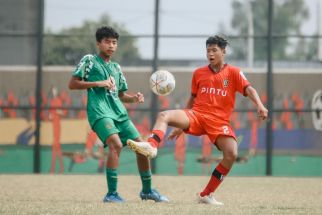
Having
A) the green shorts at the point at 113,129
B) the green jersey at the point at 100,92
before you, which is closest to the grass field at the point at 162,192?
the green shorts at the point at 113,129

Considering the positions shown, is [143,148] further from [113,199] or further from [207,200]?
[207,200]

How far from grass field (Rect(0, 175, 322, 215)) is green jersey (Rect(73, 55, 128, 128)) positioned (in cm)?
90

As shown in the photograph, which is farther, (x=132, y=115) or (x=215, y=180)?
(x=132, y=115)

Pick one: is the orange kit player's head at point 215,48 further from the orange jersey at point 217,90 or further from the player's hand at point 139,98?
the player's hand at point 139,98

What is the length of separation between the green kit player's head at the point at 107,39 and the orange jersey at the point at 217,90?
3.15 feet

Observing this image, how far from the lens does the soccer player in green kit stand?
29.2ft

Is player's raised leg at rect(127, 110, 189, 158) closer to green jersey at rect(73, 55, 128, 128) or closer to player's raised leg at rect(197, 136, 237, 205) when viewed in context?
player's raised leg at rect(197, 136, 237, 205)

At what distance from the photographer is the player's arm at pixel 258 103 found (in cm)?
870

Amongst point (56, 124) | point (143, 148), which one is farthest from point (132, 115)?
point (143, 148)

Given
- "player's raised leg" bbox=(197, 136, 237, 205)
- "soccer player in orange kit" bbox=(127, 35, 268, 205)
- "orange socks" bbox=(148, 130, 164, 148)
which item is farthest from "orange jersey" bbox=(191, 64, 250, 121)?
"orange socks" bbox=(148, 130, 164, 148)

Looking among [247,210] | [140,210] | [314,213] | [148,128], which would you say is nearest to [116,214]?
[140,210]

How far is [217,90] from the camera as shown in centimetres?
918

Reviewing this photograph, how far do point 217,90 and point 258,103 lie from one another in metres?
0.57

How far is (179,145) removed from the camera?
16938 mm
